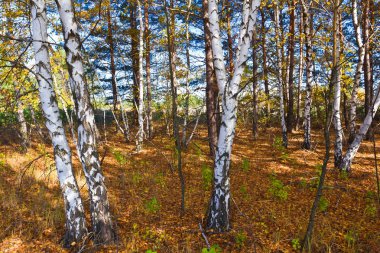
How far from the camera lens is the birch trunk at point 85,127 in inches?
134

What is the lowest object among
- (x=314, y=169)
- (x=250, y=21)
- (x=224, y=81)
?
(x=314, y=169)

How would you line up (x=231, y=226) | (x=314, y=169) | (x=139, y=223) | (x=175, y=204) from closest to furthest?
(x=231, y=226), (x=139, y=223), (x=175, y=204), (x=314, y=169)

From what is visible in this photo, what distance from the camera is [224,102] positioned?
3908 millimetres

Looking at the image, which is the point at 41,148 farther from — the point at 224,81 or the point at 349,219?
the point at 349,219

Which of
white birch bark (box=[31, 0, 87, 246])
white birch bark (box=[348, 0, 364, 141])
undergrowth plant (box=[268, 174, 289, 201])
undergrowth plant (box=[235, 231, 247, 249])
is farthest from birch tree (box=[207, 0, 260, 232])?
white birch bark (box=[348, 0, 364, 141])

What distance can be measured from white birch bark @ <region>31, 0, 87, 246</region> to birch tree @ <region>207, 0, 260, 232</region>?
7.15ft

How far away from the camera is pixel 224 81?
403 centimetres

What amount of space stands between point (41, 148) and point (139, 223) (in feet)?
24.3

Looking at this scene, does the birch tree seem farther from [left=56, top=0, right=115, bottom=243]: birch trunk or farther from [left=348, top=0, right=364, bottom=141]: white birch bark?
[left=348, top=0, right=364, bottom=141]: white birch bark

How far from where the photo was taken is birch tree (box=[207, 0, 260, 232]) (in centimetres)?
382

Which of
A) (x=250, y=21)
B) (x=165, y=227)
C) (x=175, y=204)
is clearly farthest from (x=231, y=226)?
(x=250, y=21)

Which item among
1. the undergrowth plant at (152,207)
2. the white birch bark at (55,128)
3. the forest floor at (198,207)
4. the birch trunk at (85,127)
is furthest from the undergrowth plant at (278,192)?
the white birch bark at (55,128)

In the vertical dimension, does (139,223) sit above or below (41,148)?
below

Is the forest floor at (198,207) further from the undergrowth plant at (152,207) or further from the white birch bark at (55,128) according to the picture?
the white birch bark at (55,128)
